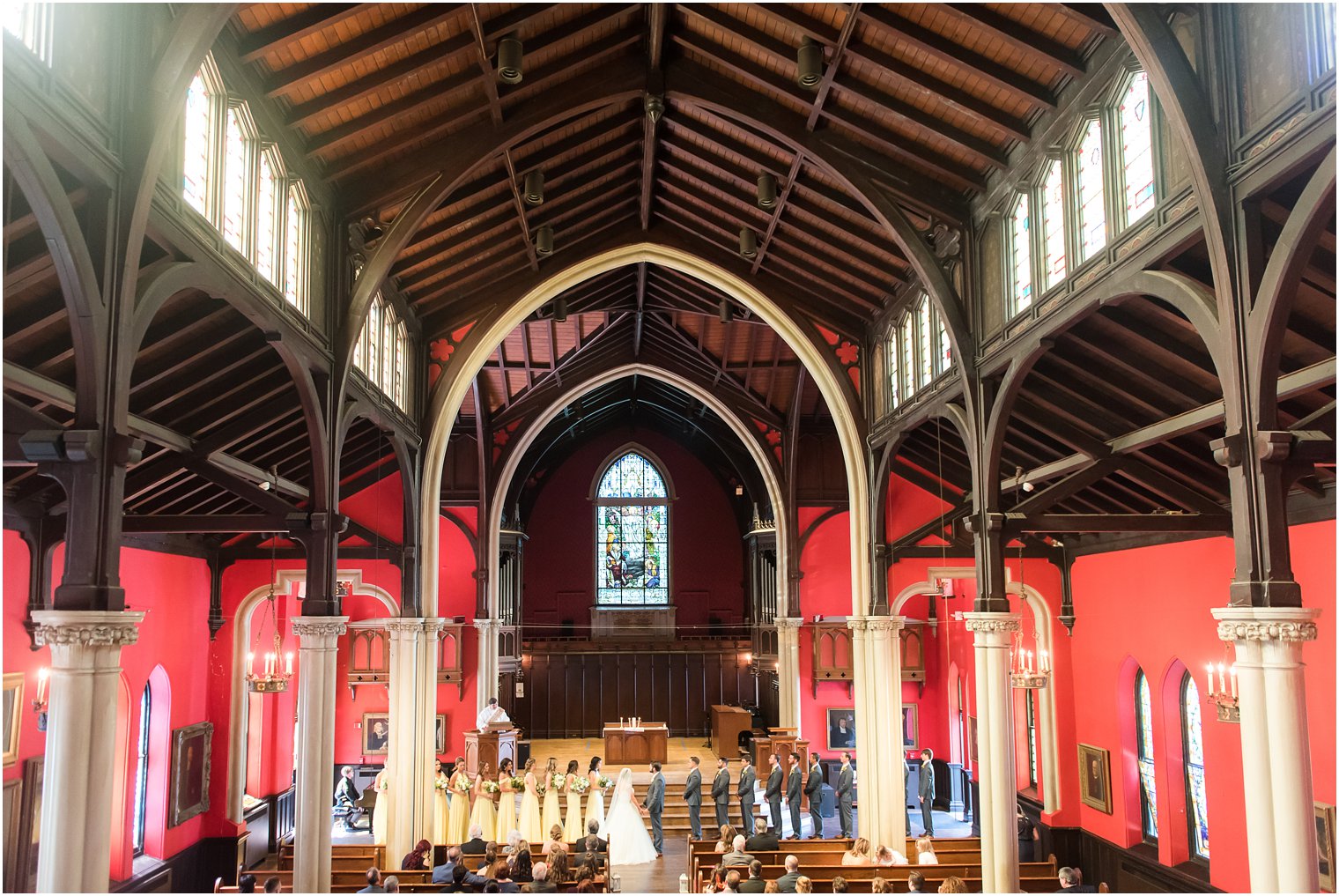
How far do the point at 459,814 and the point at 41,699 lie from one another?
8.08 meters

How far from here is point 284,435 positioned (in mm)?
16625

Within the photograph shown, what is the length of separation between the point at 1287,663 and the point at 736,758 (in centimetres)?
2004

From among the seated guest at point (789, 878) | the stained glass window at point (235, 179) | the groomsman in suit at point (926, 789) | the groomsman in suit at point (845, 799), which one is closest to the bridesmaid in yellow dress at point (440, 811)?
the groomsman in suit at point (845, 799)

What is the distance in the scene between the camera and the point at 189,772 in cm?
1934

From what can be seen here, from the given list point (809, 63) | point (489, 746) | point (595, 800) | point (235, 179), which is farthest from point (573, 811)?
point (809, 63)

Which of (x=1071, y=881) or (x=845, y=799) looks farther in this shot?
(x=845, y=799)

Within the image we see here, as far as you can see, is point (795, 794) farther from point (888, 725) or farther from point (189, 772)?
point (189, 772)

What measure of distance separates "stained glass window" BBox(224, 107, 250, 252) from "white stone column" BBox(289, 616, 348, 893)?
17.5 feet

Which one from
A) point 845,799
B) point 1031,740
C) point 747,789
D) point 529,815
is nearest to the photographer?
point 529,815

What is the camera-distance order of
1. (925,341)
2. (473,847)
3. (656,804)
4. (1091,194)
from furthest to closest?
(656,804)
(925,341)
(473,847)
(1091,194)

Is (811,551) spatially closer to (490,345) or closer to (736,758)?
(736,758)

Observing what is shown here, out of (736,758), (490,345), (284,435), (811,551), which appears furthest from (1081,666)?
(284,435)

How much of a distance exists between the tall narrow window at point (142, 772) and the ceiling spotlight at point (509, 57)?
12.6 metres

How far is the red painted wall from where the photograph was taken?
33312 millimetres
